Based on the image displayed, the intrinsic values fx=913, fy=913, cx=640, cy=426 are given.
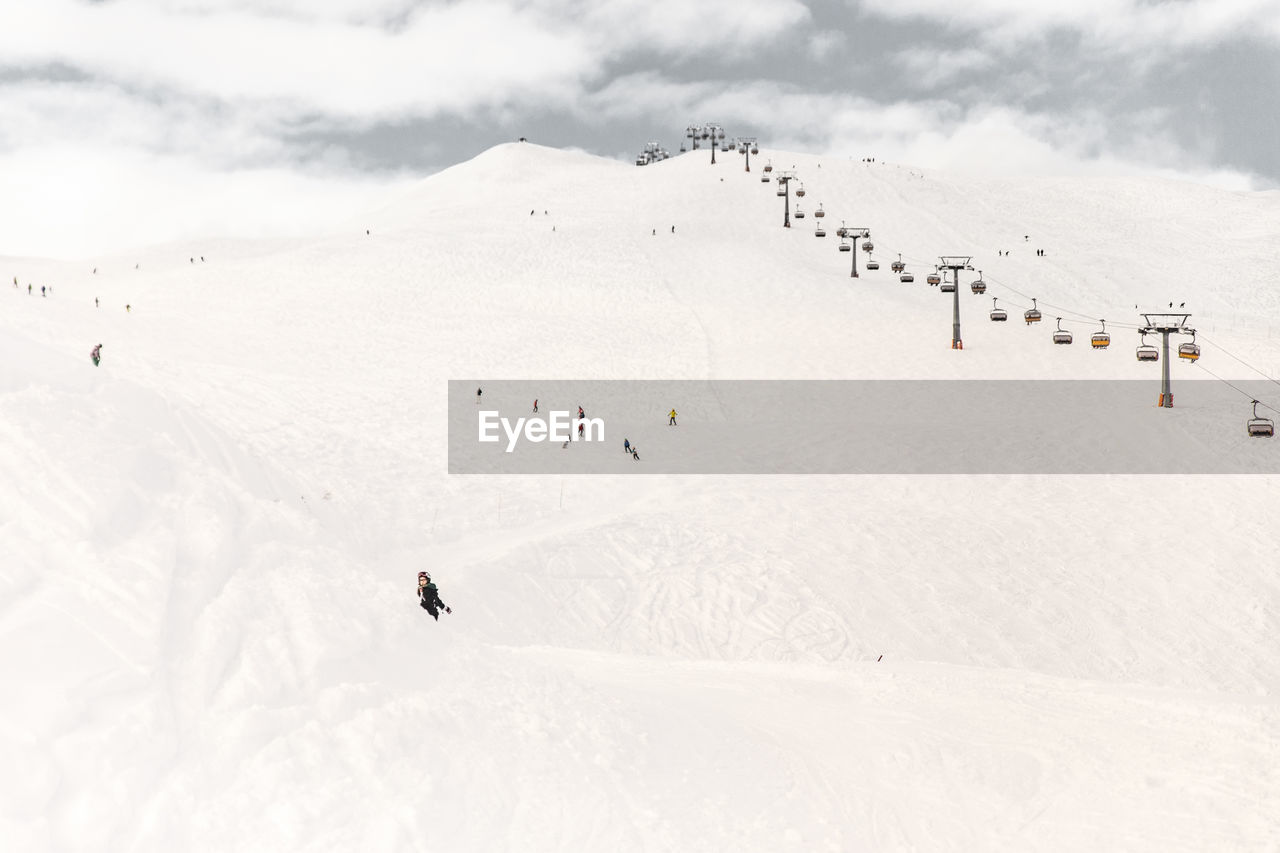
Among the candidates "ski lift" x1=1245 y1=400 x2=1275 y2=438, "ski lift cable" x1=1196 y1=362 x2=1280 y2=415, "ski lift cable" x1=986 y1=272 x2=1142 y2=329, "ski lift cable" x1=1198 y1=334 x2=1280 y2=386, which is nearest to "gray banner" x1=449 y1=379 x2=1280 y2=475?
"ski lift cable" x1=1196 y1=362 x2=1280 y2=415

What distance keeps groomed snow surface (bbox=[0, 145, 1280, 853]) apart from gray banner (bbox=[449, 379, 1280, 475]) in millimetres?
997

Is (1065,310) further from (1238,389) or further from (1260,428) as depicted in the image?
(1260,428)

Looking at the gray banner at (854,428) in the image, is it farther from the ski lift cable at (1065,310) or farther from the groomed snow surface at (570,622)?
the ski lift cable at (1065,310)

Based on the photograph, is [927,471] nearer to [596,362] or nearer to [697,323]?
[596,362]

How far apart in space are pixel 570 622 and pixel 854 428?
21.1m

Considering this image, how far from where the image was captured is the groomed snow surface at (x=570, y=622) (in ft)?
30.1

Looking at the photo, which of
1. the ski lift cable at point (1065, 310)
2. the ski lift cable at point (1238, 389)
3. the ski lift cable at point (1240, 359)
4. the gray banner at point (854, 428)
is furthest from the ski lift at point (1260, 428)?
the ski lift cable at point (1065, 310)

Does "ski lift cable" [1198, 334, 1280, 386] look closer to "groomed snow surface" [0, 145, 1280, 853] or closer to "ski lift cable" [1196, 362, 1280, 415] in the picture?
"groomed snow surface" [0, 145, 1280, 853]

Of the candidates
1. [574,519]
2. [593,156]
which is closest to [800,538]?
[574,519]

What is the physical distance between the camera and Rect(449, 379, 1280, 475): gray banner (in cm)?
3253

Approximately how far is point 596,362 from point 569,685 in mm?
34039

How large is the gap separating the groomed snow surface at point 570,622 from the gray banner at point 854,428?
1.00 meters

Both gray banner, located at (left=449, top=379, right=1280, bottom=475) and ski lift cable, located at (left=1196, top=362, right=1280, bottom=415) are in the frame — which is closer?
gray banner, located at (left=449, top=379, right=1280, bottom=475)

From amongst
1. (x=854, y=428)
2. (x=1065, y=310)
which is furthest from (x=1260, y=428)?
(x=1065, y=310)
